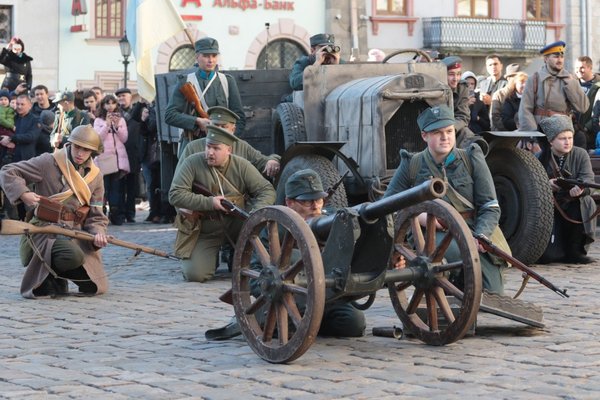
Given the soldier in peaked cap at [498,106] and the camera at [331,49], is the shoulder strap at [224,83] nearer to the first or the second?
the camera at [331,49]

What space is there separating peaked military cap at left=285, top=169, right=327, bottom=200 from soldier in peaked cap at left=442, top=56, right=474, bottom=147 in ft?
14.9

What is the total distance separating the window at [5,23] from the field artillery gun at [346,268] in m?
30.6

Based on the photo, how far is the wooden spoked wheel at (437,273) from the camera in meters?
7.60

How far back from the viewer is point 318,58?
13531 millimetres

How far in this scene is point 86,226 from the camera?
11102 millimetres

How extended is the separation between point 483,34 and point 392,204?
35.7 meters

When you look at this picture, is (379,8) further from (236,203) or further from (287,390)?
(287,390)

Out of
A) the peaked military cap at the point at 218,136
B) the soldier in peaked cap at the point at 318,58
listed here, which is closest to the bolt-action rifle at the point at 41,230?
the peaked military cap at the point at 218,136

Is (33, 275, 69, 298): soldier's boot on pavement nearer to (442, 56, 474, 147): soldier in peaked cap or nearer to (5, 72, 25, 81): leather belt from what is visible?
(442, 56, 474, 147): soldier in peaked cap

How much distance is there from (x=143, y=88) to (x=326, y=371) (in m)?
11.1

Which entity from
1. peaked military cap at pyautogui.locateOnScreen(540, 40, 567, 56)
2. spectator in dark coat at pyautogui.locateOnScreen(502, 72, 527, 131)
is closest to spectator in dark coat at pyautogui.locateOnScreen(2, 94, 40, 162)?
spectator in dark coat at pyautogui.locateOnScreen(502, 72, 527, 131)

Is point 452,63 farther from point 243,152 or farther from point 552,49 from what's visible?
point 243,152

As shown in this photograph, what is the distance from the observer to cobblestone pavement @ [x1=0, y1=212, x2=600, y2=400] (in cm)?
678

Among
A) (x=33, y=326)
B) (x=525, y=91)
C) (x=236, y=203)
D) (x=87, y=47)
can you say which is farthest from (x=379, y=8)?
(x=33, y=326)
